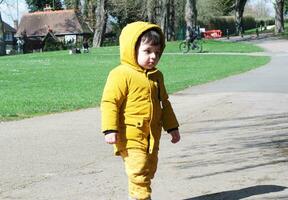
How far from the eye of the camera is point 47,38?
79.2 meters

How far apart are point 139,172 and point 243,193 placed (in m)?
1.23

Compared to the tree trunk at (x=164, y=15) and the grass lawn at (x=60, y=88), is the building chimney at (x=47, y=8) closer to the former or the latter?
the tree trunk at (x=164, y=15)

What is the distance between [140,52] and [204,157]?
2.66 m

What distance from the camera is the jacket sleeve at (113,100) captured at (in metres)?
4.45

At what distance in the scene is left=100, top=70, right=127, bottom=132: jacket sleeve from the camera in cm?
445

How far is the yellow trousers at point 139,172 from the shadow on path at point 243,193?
0.79 metres

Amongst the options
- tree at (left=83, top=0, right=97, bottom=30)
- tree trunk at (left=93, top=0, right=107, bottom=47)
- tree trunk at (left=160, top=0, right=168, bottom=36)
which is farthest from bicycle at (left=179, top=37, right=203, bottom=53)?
tree at (left=83, top=0, right=97, bottom=30)

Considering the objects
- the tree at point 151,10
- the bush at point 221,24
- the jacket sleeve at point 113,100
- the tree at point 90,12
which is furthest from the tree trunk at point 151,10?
the jacket sleeve at point 113,100

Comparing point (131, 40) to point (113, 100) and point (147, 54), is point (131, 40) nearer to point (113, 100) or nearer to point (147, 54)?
point (147, 54)

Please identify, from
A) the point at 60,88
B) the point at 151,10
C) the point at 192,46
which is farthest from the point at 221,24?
the point at 60,88

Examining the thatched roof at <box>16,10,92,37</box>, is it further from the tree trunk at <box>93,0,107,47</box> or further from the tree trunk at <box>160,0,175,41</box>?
the tree trunk at <box>160,0,175,41</box>

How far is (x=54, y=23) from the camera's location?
8831 cm

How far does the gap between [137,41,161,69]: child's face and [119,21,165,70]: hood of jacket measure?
0.04m

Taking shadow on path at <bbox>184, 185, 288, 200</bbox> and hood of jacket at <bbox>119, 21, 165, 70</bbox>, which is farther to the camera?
shadow on path at <bbox>184, 185, 288, 200</bbox>
